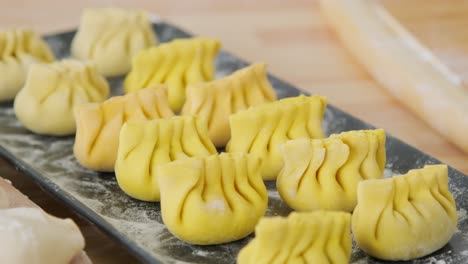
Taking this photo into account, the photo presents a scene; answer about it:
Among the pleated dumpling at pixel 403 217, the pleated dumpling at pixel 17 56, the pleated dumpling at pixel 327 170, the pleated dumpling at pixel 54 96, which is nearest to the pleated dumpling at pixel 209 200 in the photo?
the pleated dumpling at pixel 327 170

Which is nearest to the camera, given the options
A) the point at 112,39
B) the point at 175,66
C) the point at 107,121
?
the point at 107,121

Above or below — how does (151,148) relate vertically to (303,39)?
above

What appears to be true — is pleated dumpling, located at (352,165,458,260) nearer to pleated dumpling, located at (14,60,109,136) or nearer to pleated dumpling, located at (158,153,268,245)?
pleated dumpling, located at (158,153,268,245)

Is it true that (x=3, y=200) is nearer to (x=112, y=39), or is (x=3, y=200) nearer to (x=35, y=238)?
(x=35, y=238)

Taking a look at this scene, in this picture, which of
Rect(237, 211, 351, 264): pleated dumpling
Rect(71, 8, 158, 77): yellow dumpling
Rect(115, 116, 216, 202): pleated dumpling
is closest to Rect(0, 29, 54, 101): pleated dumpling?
Rect(71, 8, 158, 77): yellow dumpling

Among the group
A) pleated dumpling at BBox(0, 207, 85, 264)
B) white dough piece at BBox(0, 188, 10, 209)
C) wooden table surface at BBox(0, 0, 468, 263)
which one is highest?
pleated dumpling at BBox(0, 207, 85, 264)

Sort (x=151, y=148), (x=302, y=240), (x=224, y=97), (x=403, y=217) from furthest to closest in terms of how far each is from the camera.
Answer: (x=224, y=97)
(x=151, y=148)
(x=403, y=217)
(x=302, y=240)

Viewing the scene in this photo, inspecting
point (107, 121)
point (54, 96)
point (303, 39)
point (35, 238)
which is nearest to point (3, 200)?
point (35, 238)
